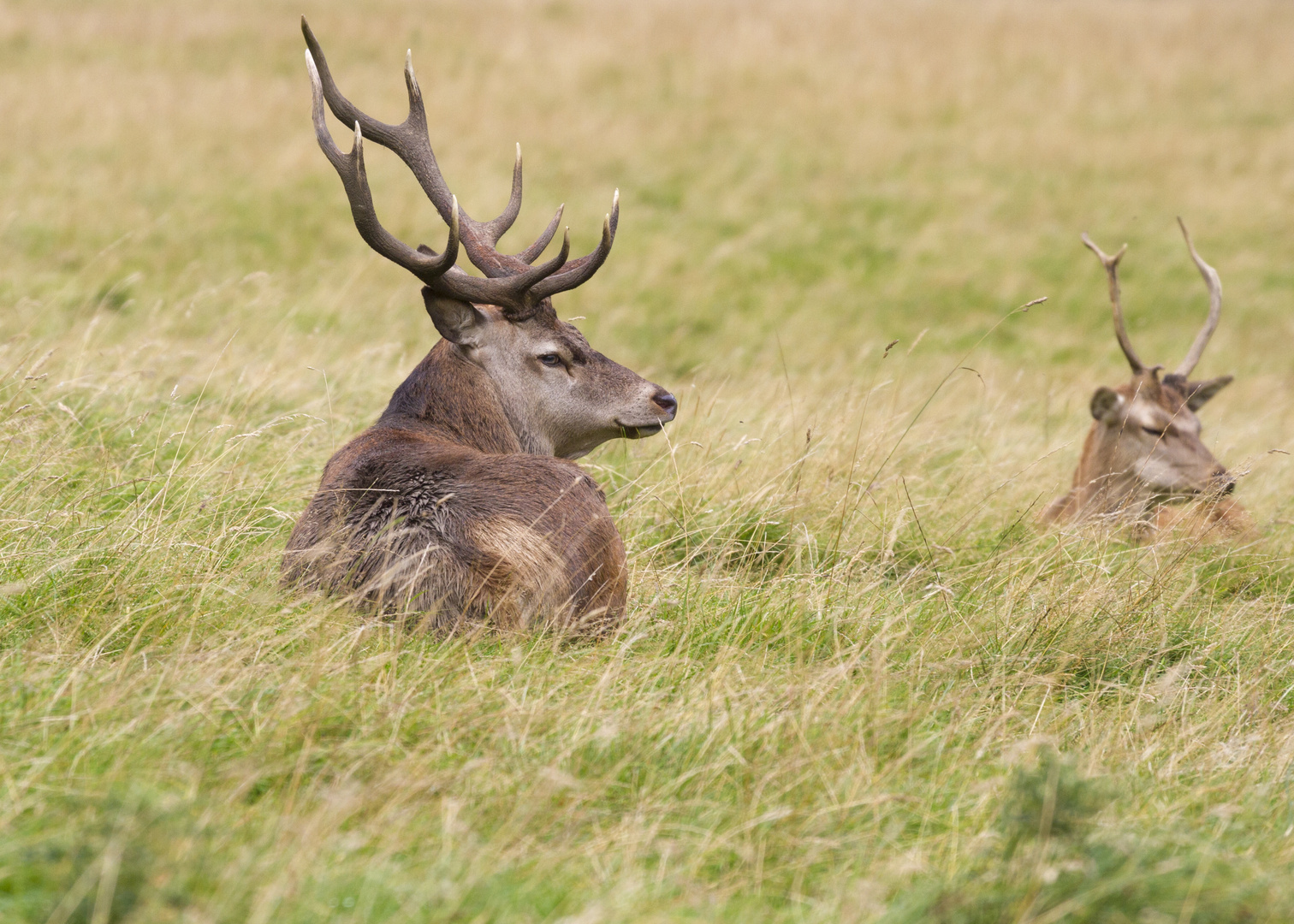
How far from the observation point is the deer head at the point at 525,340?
16.8 ft

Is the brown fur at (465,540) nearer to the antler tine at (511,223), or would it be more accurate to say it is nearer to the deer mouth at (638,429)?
the deer mouth at (638,429)

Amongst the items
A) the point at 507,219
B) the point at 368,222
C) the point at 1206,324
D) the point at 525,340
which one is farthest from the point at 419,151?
the point at 1206,324

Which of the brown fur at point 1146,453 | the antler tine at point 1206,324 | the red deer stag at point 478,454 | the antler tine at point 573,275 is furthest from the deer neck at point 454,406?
the antler tine at point 1206,324

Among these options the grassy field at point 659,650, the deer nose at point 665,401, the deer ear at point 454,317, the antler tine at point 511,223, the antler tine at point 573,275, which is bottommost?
the grassy field at point 659,650

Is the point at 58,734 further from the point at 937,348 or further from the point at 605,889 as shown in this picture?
the point at 937,348

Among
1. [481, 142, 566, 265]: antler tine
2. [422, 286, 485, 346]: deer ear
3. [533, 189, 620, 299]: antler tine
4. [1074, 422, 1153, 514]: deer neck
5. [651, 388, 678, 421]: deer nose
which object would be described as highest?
[481, 142, 566, 265]: antler tine

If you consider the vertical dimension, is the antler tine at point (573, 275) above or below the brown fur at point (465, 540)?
above

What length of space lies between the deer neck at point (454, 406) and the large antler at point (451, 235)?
289 mm

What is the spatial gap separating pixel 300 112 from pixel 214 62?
2830 mm

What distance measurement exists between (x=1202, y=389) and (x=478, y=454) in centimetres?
490

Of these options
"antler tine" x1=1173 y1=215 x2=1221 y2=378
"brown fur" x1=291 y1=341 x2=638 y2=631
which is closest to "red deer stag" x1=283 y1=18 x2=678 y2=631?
"brown fur" x1=291 y1=341 x2=638 y2=631

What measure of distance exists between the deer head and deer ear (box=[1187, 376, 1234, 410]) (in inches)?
144

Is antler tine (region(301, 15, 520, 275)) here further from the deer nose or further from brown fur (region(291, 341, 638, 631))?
brown fur (region(291, 341, 638, 631))

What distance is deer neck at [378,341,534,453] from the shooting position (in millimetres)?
5129
